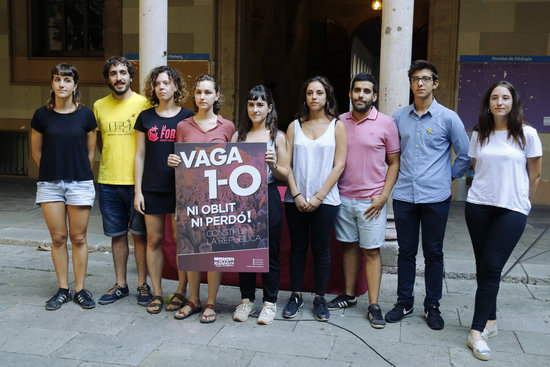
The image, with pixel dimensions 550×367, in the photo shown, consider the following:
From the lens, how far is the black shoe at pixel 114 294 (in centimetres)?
496

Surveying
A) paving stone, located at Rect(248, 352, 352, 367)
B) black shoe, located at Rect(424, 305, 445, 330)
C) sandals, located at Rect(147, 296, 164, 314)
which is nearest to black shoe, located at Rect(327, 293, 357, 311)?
black shoe, located at Rect(424, 305, 445, 330)

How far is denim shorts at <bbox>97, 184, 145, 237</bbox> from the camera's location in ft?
15.9

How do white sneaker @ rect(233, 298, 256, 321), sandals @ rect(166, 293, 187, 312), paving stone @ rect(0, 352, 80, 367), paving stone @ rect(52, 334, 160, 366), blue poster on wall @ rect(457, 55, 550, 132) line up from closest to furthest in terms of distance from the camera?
paving stone @ rect(0, 352, 80, 367) < paving stone @ rect(52, 334, 160, 366) < white sneaker @ rect(233, 298, 256, 321) < sandals @ rect(166, 293, 187, 312) < blue poster on wall @ rect(457, 55, 550, 132)

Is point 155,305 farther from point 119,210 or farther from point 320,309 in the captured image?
point 320,309

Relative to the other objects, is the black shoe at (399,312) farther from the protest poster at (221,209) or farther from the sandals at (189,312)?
the sandals at (189,312)

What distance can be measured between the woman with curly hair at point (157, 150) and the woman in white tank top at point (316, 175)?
969mm

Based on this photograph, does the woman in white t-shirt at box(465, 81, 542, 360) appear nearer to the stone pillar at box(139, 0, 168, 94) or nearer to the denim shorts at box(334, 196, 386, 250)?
the denim shorts at box(334, 196, 386, 250)

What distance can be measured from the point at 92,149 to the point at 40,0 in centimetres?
842

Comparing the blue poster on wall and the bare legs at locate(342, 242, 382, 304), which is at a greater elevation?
the blue poster on wall

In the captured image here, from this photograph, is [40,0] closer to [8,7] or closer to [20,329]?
[8,7]

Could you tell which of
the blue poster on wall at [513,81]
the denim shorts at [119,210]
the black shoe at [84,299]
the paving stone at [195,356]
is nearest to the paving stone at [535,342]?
the paving stone at [195,356]

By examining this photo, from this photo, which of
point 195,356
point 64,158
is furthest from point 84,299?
point 195,356

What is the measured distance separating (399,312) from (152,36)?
406cm

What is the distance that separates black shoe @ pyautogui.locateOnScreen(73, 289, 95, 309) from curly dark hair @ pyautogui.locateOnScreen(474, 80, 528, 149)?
3446mm
